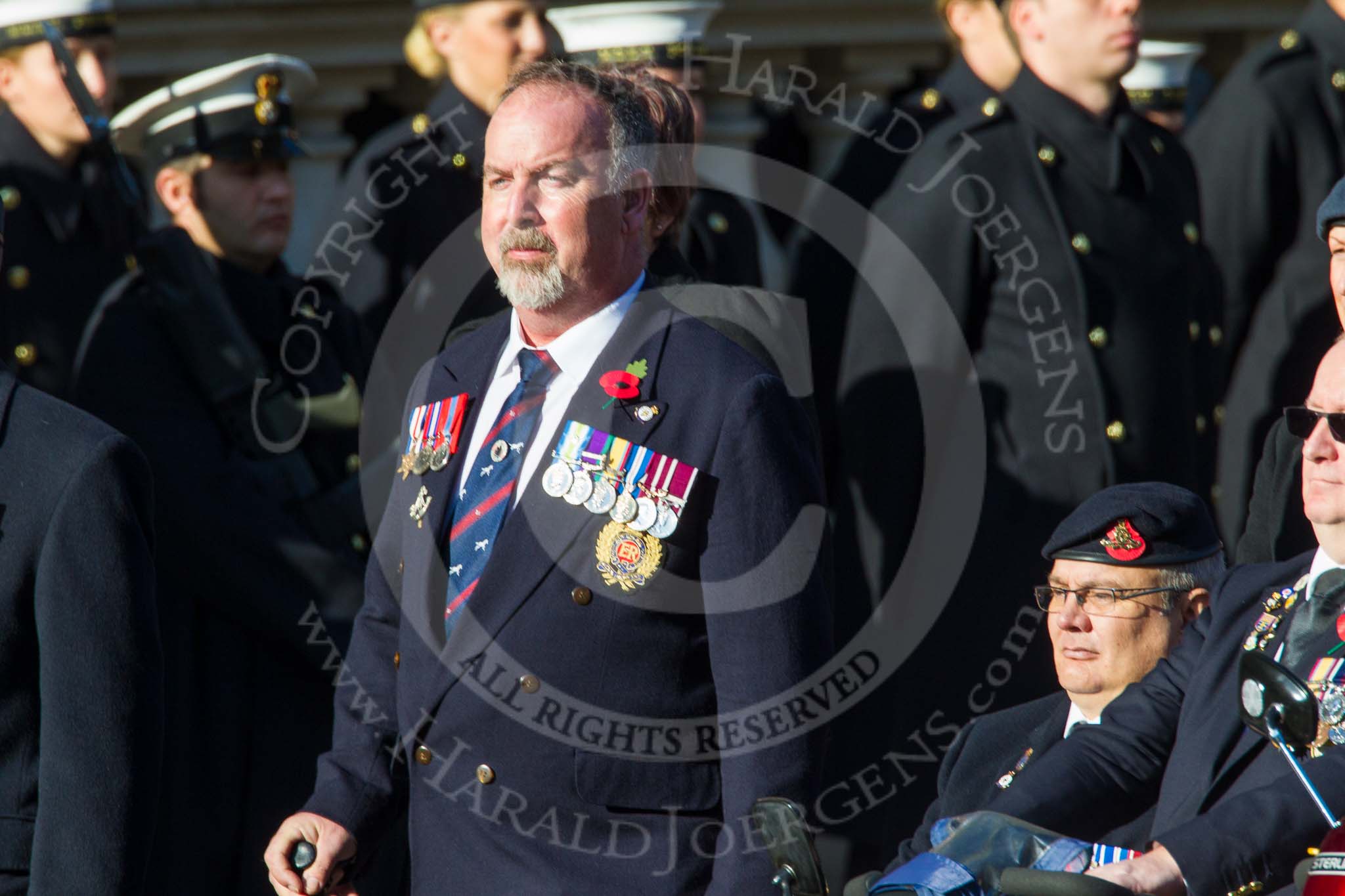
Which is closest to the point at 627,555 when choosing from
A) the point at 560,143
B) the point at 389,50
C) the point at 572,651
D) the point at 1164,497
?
the point at 572,651

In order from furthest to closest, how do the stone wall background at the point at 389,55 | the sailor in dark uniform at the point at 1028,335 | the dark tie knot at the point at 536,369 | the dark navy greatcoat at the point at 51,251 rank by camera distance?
1. the stone wall background at the point at 389,55
2. the dark navy greatcoat at the point at 51,251
3. the sailor in dark uniform at the point at 1028,335
4. the dark tie knot at the point at 536,369

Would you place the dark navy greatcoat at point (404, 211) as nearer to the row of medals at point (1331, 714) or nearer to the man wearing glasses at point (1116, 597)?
the man wearing glasses at point (1116, 597)

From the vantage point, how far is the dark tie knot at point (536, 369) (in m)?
3.62

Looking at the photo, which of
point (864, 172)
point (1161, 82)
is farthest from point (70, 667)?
point (1161, 82)

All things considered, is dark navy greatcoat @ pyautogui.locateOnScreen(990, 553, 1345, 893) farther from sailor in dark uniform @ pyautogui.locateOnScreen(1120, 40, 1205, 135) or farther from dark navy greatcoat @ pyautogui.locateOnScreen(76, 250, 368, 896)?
sailor in dark uniform @ pyautogui.locateOnScreen(1120, 40, 1205, 135)

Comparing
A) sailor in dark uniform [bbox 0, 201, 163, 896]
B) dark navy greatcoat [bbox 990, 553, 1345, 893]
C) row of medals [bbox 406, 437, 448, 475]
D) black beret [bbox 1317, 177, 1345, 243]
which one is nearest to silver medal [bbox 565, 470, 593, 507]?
row of medals [bbox 406, 437, 448, 475]

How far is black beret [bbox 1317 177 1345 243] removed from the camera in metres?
3.58

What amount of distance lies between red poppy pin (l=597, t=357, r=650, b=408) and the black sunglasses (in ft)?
3.19

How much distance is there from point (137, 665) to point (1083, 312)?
2661mm

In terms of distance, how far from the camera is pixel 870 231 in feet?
18.9

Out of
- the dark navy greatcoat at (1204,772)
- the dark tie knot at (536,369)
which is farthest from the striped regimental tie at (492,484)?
the dark navy greatcoat at (1204,772)

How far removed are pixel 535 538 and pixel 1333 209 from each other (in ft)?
4.39

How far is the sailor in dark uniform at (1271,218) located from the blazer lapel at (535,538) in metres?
2.77

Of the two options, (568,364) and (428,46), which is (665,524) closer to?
(568,364)
